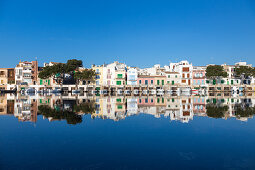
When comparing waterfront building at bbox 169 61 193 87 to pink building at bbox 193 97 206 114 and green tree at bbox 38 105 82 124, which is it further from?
green tree at bbox 38 105 82 124

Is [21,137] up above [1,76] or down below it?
below

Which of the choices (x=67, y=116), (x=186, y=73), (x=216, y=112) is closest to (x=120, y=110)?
(x=67, y=116)

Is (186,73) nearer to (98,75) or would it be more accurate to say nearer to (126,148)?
(98,75)

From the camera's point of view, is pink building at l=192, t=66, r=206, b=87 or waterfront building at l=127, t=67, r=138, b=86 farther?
pink building at l=192, t=66, r=206, b=87

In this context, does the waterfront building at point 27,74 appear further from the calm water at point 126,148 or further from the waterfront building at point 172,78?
the calm water at point 126,148

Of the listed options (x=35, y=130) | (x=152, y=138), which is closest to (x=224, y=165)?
(x=152, y=138)

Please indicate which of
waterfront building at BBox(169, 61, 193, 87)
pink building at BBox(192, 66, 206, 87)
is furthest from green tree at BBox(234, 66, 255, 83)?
waterfront building at BBox(169, 61, 193, 87)

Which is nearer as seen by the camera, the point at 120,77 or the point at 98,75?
the point at 120,77

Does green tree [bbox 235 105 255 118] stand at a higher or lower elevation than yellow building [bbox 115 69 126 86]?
lower

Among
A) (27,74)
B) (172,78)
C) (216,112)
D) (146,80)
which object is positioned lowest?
(216,112)

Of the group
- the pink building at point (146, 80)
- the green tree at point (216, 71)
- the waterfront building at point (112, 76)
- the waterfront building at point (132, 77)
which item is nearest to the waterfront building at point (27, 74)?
the waterfront building at point (112, 76)

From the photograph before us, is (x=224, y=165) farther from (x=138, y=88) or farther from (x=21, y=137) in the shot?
(x=138, y=88)

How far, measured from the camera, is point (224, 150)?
9344 mm

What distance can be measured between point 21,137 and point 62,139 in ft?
7.81
